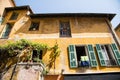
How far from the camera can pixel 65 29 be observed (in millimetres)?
12844

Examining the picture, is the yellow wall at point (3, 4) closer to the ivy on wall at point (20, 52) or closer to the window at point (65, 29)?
the ivy on wall at point (20, 52)

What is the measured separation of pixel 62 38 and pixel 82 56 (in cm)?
235

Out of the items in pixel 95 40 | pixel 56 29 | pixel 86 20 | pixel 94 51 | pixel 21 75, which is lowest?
pixel 21 75

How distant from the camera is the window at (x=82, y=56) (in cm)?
1009

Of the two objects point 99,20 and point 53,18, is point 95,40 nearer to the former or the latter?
point 99,20

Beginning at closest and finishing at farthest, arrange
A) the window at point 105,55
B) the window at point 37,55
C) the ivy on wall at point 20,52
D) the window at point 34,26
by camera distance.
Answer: the window at point 105,55 → the ivy on wall at point 20,52 → the window at point 37,55 → the window at point 34,26

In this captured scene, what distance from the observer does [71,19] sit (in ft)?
43.9

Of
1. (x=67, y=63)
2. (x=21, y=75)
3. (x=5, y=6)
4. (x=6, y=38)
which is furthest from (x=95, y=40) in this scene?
(x=5, y=6)

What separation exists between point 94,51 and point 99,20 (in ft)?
12.1

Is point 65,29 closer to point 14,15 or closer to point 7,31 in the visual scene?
point 7,31

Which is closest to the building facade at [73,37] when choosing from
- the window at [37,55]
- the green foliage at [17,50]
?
the window at [37,55]

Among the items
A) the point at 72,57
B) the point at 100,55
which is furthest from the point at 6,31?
the point at 100,55

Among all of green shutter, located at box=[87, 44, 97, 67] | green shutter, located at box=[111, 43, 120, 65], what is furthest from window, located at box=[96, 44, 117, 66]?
green shutter, located at box=[87, 44, 97, 67]

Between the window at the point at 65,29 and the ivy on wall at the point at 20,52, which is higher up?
the window at the point at 65,29
